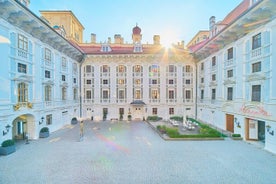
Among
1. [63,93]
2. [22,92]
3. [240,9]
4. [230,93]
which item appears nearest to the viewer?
[22,92]

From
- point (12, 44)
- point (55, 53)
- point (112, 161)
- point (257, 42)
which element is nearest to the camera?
point (112, 161)

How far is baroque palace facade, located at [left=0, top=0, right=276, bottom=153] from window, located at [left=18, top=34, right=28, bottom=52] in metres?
0.09

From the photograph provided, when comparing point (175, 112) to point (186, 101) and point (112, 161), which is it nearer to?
point (186, 101)

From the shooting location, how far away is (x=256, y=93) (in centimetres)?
1375

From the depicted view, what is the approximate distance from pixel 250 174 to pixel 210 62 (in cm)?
1707

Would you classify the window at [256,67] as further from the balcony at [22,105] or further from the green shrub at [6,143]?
the green shrub at [6,143]

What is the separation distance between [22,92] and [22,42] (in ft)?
15.8

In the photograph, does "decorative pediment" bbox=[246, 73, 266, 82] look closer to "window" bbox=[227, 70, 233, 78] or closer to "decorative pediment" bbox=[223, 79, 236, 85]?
"decorative pediment" bbox=[223, 79, 236, 85]

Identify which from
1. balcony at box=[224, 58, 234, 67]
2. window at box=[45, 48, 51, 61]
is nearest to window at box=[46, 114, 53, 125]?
window at box=[45, 48, 51, 61]

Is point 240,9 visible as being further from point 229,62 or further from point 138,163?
point 138,163

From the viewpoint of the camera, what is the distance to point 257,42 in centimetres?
1357

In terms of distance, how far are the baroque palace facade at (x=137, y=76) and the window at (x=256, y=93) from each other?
3.7 inches

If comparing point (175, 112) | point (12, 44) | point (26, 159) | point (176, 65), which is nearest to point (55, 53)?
point (12, 44)

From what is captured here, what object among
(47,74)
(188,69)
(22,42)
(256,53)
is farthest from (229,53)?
(22,42)
